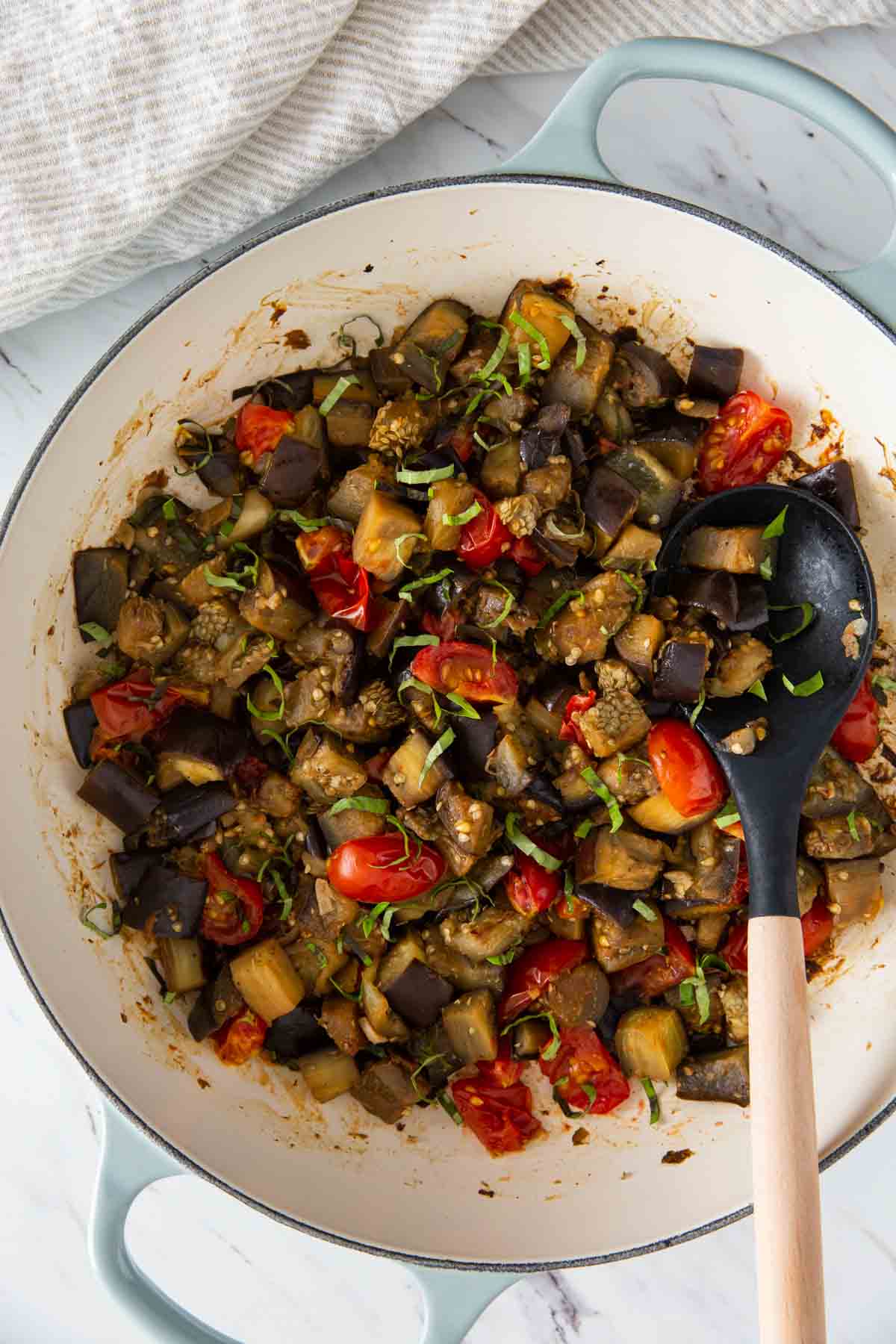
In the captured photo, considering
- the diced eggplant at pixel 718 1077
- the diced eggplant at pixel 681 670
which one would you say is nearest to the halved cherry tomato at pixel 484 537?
the diced eggplant at pixel 681 670

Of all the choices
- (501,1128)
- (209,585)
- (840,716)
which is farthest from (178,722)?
(840,716)

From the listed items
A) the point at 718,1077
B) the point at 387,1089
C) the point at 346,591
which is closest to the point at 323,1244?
the point at 387,1089

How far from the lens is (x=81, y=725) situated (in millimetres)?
2828

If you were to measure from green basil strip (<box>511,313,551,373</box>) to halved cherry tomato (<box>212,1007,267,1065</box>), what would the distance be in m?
1.86

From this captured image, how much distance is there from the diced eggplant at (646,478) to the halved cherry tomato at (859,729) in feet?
2.39

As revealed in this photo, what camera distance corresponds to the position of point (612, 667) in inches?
109

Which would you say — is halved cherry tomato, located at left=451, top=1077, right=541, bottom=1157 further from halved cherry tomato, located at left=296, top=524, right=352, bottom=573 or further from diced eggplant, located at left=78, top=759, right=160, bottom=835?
halved cherry tomato, located at left=296, top=524, right=352, bottom=573

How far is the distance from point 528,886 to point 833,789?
0.82 meters

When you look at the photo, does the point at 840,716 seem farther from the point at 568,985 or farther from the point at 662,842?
the point at 568,985

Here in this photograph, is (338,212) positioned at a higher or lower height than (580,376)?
higher

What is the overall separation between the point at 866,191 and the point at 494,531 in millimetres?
1434

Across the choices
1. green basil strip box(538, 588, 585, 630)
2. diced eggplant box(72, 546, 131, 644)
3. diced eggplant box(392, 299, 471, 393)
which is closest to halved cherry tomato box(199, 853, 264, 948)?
diced eggplant box(72, 546, 131, 644)

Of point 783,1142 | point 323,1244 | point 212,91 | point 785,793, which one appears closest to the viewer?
point 783,1142

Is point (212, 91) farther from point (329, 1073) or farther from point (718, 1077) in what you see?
point (718, 1077)
